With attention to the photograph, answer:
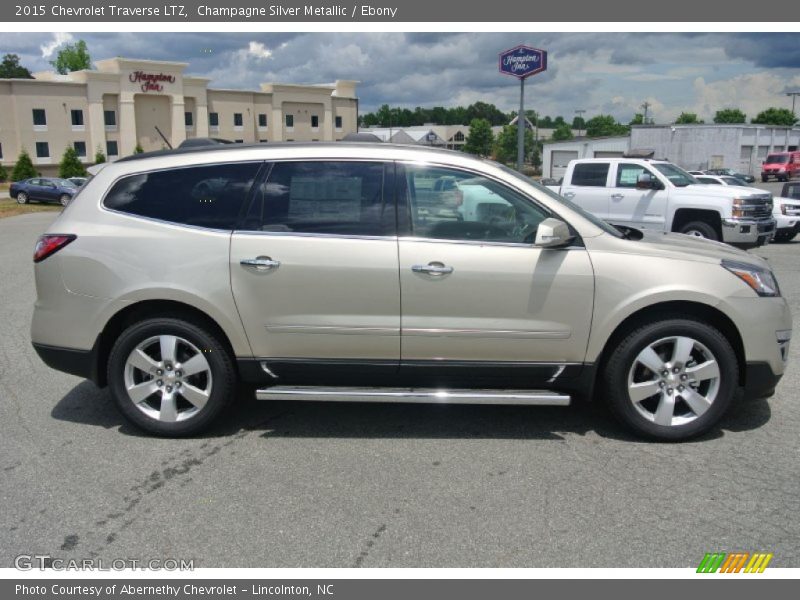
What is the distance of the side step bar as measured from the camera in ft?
13.9

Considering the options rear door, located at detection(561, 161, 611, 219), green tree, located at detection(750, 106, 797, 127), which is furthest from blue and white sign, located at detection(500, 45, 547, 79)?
green tree, located at detection(750, 106, 797, 127)

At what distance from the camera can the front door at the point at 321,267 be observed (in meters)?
4.25

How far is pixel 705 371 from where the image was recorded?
14.1ft

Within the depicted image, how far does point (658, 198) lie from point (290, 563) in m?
11.8

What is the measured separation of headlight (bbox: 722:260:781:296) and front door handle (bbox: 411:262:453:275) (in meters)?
1.79

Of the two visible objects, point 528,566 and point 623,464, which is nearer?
point 528,566

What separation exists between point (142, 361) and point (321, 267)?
4.37 ft

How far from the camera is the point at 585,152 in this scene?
206 ft

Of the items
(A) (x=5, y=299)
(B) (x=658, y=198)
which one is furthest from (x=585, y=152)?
(A) (x=5, y=299)

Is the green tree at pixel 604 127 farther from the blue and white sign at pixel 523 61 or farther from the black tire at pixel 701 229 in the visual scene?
the black tire at pixel 701 229

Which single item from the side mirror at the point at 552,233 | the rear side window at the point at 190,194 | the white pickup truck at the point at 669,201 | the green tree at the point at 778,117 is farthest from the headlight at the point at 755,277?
the green tree at the point at 778,117

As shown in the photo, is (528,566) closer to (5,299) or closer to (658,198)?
(5,299)

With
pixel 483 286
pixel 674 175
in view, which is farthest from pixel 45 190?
pixel 483 286

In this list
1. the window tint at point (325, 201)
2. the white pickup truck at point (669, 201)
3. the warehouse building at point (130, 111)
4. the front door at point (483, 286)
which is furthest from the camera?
the warehouse building at point (130, 111)
